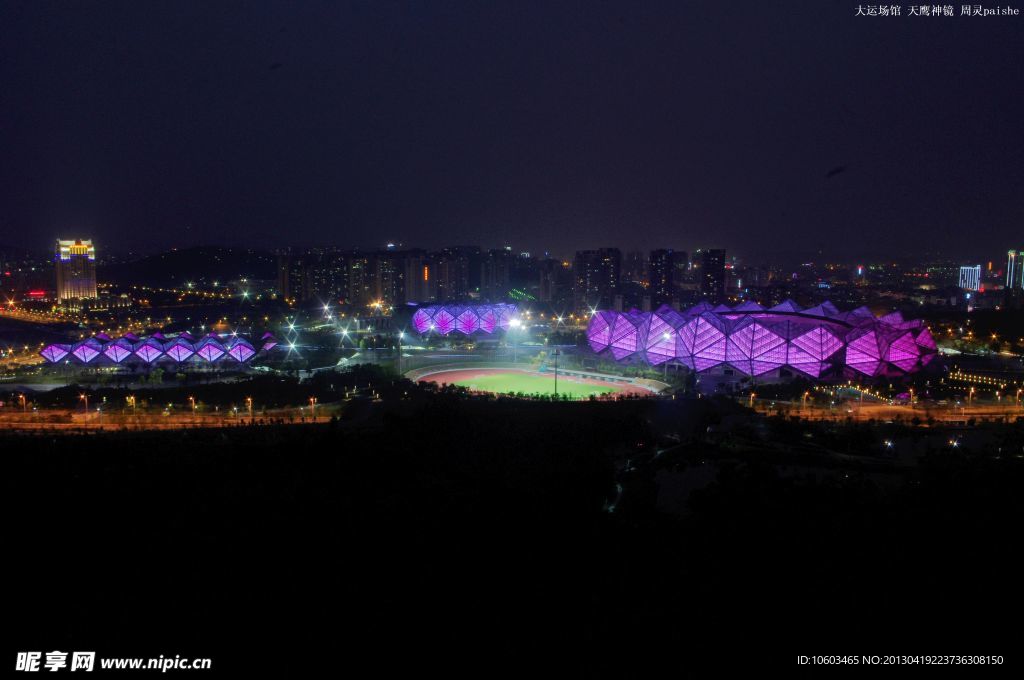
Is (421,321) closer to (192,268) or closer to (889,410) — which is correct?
(889,410)

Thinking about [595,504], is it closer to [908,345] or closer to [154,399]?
[154,399]

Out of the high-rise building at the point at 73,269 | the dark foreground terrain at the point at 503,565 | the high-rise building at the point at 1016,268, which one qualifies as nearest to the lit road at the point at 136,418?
the dark foreground terrain at the point at 503,565

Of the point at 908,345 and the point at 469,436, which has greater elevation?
the point at 908,345

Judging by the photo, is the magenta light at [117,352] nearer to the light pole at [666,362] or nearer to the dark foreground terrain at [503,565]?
the dark foreground terrain at [503,565]

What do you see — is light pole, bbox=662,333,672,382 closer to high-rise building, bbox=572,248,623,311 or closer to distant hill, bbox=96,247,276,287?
high-rise building, bbox=572,248,623,311

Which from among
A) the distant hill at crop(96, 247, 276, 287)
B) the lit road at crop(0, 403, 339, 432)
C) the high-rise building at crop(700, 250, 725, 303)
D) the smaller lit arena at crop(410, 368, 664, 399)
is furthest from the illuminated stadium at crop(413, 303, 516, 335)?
the distant hill at crop(96, 247, 276, 287)

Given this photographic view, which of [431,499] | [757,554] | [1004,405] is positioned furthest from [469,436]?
[1004,405]

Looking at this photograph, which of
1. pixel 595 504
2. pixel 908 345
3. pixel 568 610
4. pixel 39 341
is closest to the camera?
pixel 568 610
